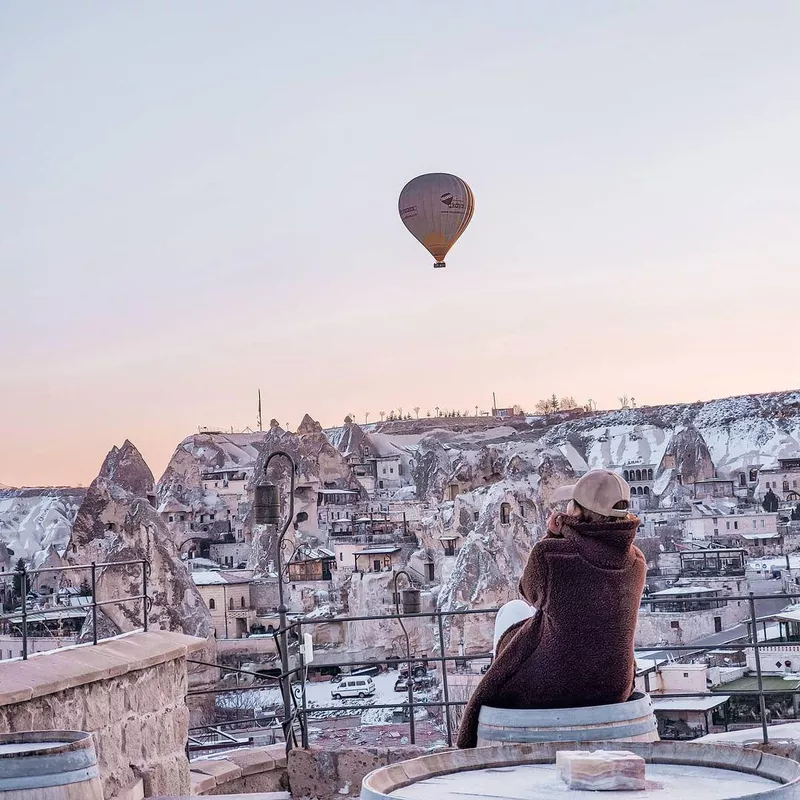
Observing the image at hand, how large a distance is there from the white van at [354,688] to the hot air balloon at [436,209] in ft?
32.7

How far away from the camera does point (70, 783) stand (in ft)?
Result: 8.83

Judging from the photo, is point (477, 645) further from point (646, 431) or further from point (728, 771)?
point (646, 431)

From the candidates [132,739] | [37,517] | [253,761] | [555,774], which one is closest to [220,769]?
[253,761]

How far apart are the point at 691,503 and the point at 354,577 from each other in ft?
70.4

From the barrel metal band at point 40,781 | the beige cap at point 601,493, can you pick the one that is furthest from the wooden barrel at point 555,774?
the barrel metal band at point 40,781

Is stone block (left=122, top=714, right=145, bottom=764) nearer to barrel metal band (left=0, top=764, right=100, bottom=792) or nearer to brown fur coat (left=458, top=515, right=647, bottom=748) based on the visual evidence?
A: barrel metal band (left=0, top=764, right=100, bottom=792)

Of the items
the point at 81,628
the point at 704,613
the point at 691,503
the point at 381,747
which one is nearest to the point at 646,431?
the point at 691,503

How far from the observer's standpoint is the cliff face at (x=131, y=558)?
30.2 metres

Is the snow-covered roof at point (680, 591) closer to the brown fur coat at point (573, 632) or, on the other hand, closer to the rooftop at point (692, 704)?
the rooftop at point (692, 704)

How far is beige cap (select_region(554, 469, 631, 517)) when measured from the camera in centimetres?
277

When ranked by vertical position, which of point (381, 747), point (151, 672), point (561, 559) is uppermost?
point (561, 559)

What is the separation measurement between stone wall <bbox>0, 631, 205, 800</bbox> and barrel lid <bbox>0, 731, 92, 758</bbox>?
869 millimetres

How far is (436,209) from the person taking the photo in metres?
17.2

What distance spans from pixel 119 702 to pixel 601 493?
2.33 m
